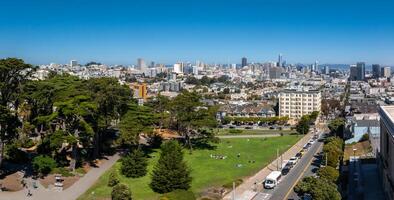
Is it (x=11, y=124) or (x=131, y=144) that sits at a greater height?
(x=11, y=124)

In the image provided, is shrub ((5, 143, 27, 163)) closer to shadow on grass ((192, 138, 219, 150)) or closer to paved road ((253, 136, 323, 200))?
shadow on grass ((192, 138, 219, 150))

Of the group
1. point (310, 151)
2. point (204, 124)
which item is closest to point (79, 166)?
point (204, 124)

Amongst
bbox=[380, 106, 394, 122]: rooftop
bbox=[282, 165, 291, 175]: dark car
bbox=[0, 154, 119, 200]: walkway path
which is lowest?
bbox=[282, 165, 291, 175]: dark car

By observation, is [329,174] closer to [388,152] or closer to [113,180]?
[388,152]

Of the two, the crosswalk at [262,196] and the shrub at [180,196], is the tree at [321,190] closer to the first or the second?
the crosswalk at [262,196]

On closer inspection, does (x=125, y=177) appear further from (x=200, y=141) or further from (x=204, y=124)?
(x=200, y=141)

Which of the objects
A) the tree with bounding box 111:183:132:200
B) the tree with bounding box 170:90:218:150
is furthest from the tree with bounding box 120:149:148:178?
the tree with bounding box 170:90:218:150
